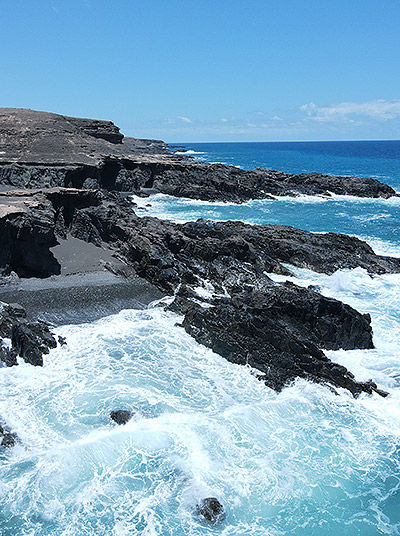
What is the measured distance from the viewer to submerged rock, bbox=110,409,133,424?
14.7 m

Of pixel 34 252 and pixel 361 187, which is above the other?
pixel 361 187

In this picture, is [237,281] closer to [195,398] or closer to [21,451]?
[195,398]

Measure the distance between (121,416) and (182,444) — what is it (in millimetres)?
2230

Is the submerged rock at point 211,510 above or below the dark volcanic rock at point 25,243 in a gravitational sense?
below

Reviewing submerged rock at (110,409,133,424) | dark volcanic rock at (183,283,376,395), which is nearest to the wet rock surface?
submerged rock at (110,409,133,424)

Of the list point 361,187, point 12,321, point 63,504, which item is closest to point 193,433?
point 63,504

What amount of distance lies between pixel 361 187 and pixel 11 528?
65.6 meters

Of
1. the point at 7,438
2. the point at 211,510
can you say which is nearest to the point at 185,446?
the point at 211,510

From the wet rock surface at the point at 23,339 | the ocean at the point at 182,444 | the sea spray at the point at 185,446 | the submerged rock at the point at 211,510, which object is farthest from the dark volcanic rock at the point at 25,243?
the submerged rock at the point at 211,510

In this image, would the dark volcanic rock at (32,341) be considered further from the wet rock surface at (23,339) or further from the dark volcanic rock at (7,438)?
the dark volcanic rock at (7,438)

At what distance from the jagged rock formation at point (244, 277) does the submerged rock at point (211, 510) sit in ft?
19.7

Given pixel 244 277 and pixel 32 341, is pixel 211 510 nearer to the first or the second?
pixel 32 341

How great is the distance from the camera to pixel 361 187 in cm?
6744

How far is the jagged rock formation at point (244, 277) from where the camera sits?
1803 cm
